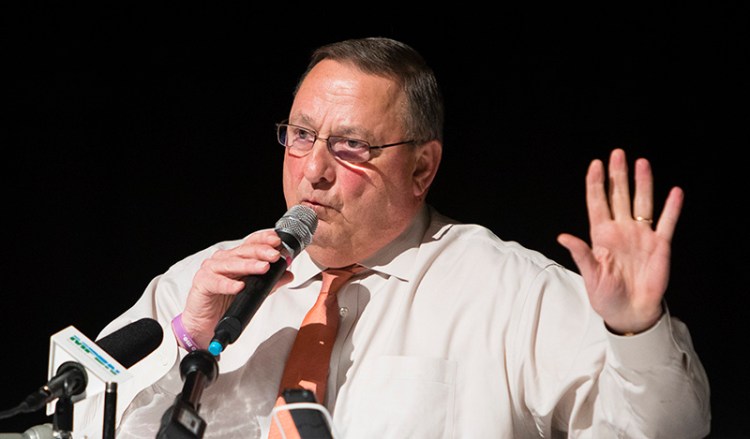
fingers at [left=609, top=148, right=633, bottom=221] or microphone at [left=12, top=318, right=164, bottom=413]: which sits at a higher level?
fingers at [left=609, top=148, right=633, bottom=221]

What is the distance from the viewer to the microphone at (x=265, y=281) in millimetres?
1663

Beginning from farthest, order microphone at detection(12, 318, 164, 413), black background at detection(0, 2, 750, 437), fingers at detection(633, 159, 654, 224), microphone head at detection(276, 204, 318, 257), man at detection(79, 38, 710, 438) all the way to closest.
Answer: black background at detection(0, 2, 750, 437) → man at detection(79, 38, 710, 438) → microphone head at detection(276, 204, 318, 257) → fingers at detection(633, 159, 654, 224) → microphone at detection(12, 318, 164, 413)

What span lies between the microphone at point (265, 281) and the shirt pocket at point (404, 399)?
1.26 feet

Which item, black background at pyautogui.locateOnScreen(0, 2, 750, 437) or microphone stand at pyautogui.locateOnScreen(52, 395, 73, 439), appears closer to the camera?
microphone stand at pyautogui.locateOnScreen(52, 395, 73, 439)

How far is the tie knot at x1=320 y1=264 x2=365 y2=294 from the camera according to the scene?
242 cm

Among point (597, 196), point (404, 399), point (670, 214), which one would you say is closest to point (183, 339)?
point (404, 399)

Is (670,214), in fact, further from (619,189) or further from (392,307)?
(392,307)

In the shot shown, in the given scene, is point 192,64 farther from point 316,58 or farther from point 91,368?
point 91,368

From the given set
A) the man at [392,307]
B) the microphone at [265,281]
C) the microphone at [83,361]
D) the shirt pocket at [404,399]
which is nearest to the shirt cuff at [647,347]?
the man at [392,307]

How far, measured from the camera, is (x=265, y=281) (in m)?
1.89

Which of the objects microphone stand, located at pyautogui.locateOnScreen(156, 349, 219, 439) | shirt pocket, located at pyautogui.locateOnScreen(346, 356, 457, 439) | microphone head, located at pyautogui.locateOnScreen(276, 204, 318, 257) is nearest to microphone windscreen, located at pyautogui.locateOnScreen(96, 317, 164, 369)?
microphone stand, located at pyautogui.locateOnScreen(156, 349, 219, 439)

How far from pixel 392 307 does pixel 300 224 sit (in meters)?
0.41

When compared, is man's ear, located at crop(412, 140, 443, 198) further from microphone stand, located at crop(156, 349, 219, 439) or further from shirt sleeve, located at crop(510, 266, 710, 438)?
microphone stand, located at crop(156, 349, 219, 439)

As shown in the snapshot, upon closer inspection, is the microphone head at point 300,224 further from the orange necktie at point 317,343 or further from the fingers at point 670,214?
the fingers at point 670,214
